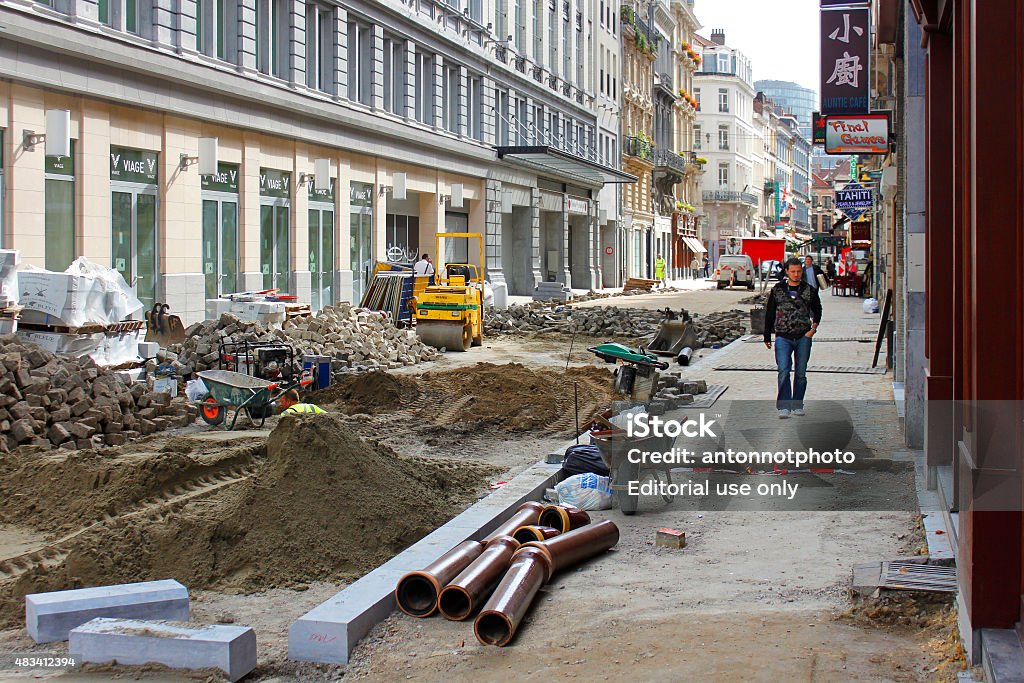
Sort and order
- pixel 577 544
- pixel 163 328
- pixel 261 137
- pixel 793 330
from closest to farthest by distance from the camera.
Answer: pixel 577 544, pixel 793 330, pixel 163 328, pixel 261 137

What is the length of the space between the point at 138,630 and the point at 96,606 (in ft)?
1.67

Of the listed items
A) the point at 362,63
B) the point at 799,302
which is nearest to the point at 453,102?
the point at 362,63

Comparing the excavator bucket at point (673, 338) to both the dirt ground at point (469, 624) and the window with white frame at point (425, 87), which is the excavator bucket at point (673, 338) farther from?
the window with white frame at point (425, 87)

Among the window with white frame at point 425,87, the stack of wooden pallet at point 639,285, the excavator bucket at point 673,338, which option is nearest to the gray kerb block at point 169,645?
the excavator bucket at point 673,338

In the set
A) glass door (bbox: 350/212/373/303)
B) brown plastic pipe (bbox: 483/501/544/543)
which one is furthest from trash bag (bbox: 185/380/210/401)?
glass door (bbox: 350/212/373/303)

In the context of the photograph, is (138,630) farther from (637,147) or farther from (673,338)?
(637,147)

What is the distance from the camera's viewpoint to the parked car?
58531 mm

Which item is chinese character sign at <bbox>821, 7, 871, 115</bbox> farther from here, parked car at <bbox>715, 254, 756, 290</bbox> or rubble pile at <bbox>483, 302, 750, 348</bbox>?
parked car at <bbox>715, 254, 756, 290</bbox>

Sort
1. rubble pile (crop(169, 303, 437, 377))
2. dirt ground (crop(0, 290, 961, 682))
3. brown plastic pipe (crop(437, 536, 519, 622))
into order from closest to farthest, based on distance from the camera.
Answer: dirt ground (crop(0, 290, 961, 682)), brown plastic pipe (crop(437, 536, 519, 622)), rubble pile (crop(169, 303, 437, 377))

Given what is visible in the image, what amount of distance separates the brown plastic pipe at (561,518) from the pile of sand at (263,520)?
826 millimetres

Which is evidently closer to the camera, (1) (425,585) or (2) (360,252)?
(1) (425,585)

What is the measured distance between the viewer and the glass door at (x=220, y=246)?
78.1ft

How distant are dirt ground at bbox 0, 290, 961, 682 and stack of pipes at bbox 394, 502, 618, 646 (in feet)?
0.34

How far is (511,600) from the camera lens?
5.59m
